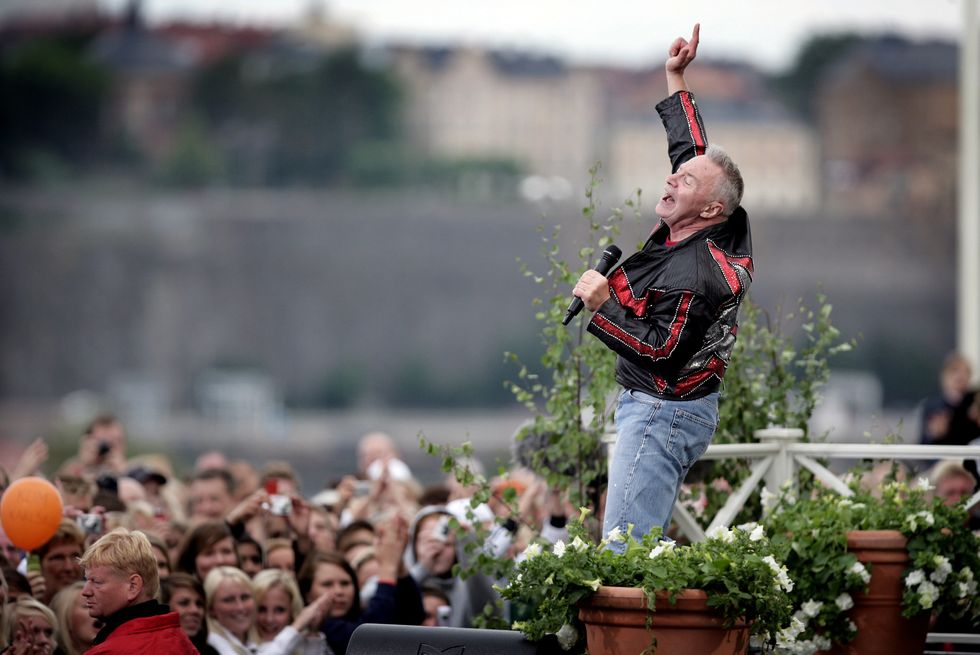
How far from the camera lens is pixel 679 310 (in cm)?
464

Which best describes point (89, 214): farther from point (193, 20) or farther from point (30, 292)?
point (193, 20)

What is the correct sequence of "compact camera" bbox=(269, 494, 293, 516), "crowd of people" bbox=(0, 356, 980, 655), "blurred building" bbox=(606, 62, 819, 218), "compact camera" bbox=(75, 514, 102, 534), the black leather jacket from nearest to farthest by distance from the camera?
1. the black leather jacket
2. "crowd of people" bbox=(0, 356, 980, 655)
3. "compact camera" bbox=(75, 514, 102, 534)
4. "compact camera" bbox=(269, 494, 293, 516)
5. "blurred building" bbox=(606, 62, 819, 218)

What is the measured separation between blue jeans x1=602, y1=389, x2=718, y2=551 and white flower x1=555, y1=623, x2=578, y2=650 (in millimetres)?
320

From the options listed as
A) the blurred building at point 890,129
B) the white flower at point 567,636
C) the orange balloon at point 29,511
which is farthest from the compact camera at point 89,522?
the blurred building at point 890,129

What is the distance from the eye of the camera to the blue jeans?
4723mm

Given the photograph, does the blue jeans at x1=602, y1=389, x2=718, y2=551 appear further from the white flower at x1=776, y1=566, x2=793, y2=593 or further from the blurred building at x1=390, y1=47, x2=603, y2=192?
the blurred building at x1=390, y1=47, x2=603, y2=192

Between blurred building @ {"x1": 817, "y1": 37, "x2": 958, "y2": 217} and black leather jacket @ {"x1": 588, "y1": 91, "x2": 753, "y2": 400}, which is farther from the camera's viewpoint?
blurred building @ {"x1": 817, "y1": 37, "x2": 958, "y2": 217}

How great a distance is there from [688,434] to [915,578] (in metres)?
0.95

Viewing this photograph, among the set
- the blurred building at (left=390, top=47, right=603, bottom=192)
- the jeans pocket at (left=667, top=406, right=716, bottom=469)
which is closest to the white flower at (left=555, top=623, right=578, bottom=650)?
the jeans pocket at (left=667, top=406, right=716, bottom=469)

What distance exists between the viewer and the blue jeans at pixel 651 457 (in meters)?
4.72

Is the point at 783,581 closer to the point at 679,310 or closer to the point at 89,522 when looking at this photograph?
the point at 679,310

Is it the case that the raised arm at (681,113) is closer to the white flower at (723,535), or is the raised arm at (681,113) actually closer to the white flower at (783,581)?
the white flower at (723,535)

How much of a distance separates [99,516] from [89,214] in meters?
85.2

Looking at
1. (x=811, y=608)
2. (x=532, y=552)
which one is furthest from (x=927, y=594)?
(x=532, y=552)
